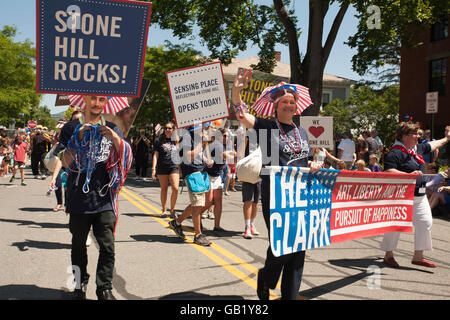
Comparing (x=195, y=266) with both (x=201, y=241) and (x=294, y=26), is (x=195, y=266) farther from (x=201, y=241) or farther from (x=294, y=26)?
(x=294, y=26)

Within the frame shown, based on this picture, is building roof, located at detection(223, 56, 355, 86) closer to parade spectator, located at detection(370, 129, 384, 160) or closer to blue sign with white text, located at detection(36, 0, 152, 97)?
parade spectator, located at detection(370, 129, 384, 160)

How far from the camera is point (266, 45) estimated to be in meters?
20.3

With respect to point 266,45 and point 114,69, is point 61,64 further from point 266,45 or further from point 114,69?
point 266,45

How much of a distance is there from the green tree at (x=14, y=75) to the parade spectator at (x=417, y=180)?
4254 centimetres

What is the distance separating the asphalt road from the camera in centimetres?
455

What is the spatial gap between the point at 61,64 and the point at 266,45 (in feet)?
57.0

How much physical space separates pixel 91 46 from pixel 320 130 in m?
6.26

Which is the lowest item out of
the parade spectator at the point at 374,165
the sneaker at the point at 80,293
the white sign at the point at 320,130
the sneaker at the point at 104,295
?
the sneaker at the point at 80,293

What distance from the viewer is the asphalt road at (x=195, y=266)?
179 inches

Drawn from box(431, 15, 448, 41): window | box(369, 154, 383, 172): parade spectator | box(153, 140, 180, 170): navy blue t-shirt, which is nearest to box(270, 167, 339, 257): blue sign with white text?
box(153, 140, 180, 170): navy blue t-shirt

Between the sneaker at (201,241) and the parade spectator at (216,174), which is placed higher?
the parade spectator at (216,174)

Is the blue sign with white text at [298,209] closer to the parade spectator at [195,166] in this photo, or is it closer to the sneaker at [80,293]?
the sneaker at [80,293]

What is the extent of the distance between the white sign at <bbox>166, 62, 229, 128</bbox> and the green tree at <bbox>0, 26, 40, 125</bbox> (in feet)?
132

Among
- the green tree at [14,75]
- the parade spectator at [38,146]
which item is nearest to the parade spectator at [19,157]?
the parade spectator at [38,146]
